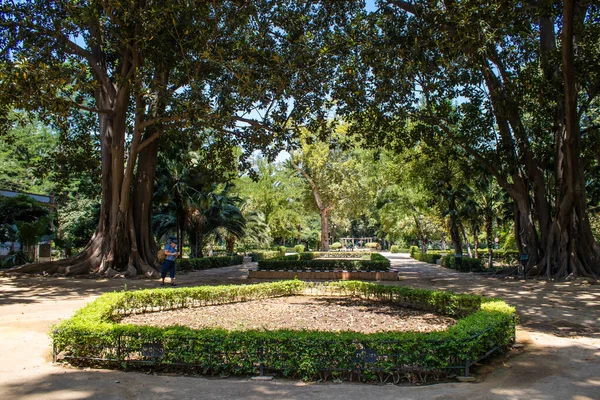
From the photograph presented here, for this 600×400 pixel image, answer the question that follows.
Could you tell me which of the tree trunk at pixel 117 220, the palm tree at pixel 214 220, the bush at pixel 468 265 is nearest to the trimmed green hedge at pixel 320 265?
the tree trunk at pixel 117 220

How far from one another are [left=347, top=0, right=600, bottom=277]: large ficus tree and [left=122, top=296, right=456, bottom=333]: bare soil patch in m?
6.81

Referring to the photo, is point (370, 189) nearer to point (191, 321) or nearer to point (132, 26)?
point (132, 26)

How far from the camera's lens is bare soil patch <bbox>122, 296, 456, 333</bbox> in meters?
8.32

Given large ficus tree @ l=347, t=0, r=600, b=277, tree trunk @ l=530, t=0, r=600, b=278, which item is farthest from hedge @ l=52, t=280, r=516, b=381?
tree trunk @ l=530, t=0, r=600, b=278

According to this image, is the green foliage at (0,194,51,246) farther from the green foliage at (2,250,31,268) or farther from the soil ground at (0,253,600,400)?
the soil ground at (0,253,600,400)

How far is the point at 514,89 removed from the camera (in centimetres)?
1524

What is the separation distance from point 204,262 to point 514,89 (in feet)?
56.1

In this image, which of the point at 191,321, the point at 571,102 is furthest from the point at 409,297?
the point at 571,102

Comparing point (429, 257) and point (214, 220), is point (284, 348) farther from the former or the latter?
point (429, 257)

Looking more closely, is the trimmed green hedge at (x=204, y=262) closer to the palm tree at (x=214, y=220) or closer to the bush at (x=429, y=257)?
the palm tree at (x=214, y=220)

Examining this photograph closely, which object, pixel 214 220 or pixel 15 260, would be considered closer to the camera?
pixel 15 260

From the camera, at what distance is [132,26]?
15281mm

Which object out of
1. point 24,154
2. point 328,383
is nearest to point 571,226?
point 328,383

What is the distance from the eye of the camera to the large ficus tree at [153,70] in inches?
513
